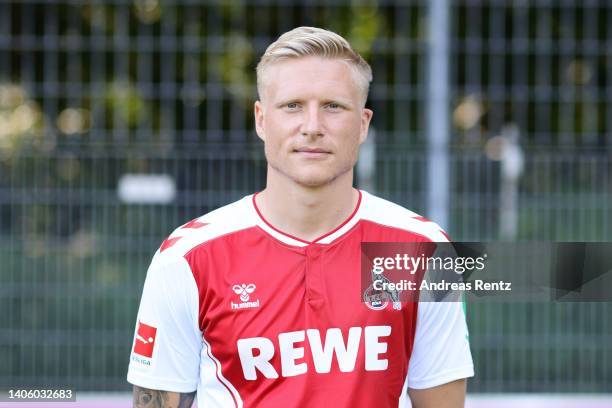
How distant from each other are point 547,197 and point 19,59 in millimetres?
4420

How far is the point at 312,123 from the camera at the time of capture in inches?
105

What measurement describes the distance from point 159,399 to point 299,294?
1.57 feet

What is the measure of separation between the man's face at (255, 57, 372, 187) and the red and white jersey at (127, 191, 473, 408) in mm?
215

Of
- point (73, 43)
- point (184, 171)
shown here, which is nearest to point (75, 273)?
point (184, 171)

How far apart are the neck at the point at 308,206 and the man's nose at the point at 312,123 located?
17cm

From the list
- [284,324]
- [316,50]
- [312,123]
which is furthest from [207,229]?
[316,50]

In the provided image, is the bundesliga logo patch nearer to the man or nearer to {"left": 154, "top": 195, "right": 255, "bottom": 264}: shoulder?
the man

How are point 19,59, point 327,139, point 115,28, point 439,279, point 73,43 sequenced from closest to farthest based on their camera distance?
point 327,139, point 439,279, point 73,43, point 19,59, point 115,28

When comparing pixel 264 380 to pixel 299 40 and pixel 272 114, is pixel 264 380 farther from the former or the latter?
pixel 299 40

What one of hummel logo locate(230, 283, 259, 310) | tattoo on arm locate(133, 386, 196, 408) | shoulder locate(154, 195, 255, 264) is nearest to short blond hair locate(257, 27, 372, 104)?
shoulder locate(154, 195, 255, 264)

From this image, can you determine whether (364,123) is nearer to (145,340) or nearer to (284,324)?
(284,324)

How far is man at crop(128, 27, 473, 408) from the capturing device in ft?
8.90

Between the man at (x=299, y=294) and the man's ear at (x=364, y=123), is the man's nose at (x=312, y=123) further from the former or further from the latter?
the man's ear at (x=364, y=123)

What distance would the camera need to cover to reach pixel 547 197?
7086 millimetres
